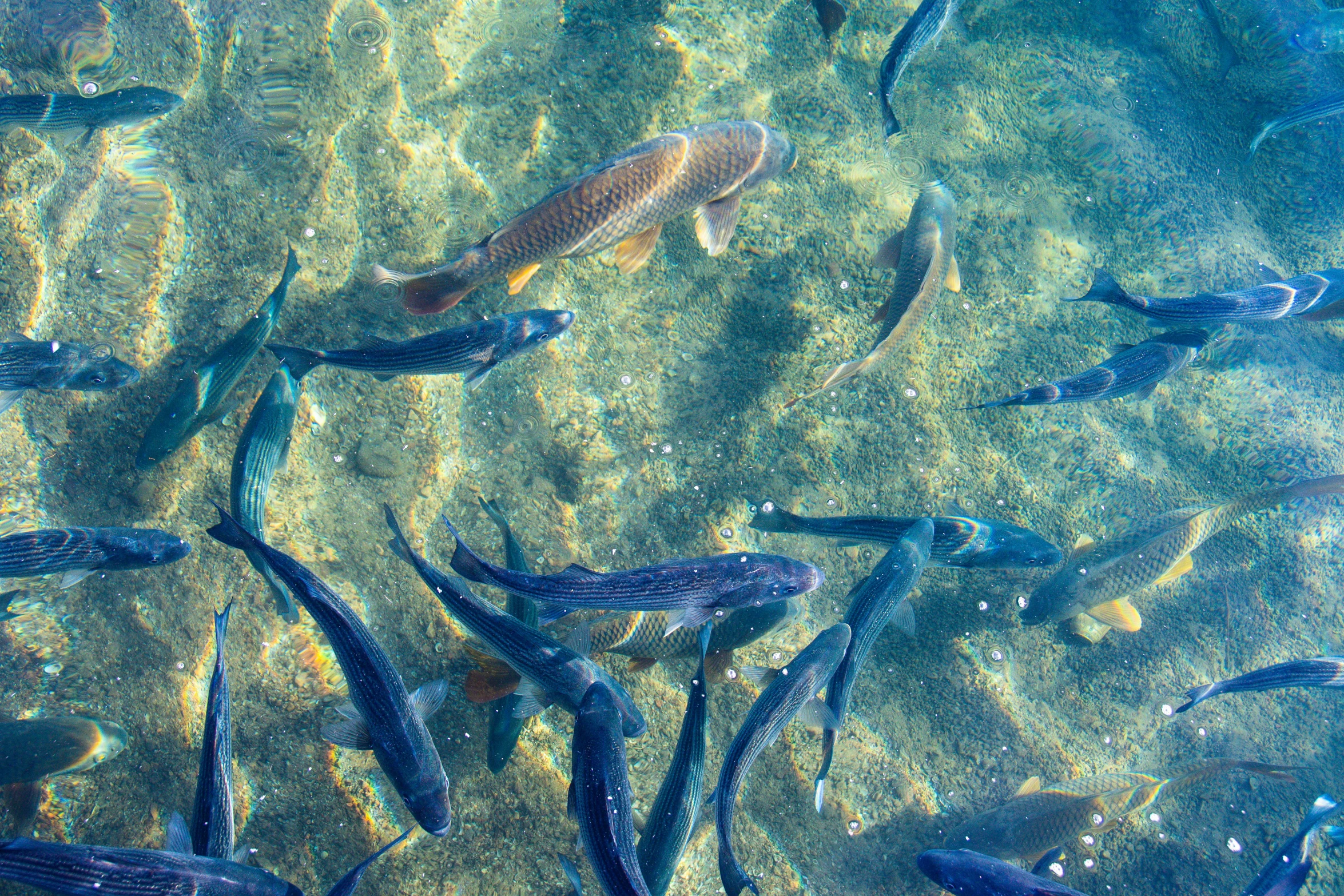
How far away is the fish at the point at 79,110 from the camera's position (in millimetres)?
3514

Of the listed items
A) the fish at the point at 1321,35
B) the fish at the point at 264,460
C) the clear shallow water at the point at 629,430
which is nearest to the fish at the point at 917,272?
the clear shallow water at the point at 629,430

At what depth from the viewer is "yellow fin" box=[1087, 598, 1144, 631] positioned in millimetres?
3902

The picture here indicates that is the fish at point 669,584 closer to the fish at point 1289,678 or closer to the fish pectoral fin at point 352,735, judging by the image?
the fish pectoral fin at point 352,735

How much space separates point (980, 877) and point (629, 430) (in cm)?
300

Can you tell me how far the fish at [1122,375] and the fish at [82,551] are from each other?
4756mm

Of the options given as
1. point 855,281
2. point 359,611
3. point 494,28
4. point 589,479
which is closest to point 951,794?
point 589,479

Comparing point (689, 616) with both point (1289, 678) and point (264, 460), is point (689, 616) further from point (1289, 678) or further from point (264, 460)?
point (1289, 678)

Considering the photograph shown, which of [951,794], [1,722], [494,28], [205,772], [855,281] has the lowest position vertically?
[951,794]

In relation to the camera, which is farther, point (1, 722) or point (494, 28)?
point (494, 28)

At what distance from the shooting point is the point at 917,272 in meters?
3.54

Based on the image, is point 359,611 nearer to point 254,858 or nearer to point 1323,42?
point 254,858

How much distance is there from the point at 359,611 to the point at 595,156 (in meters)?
3.38

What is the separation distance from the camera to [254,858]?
122 inches

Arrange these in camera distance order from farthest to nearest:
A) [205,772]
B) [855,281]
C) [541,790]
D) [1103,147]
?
1. [1103,147]
2. [855,281]
3. [541,790]
4. [205,772]
